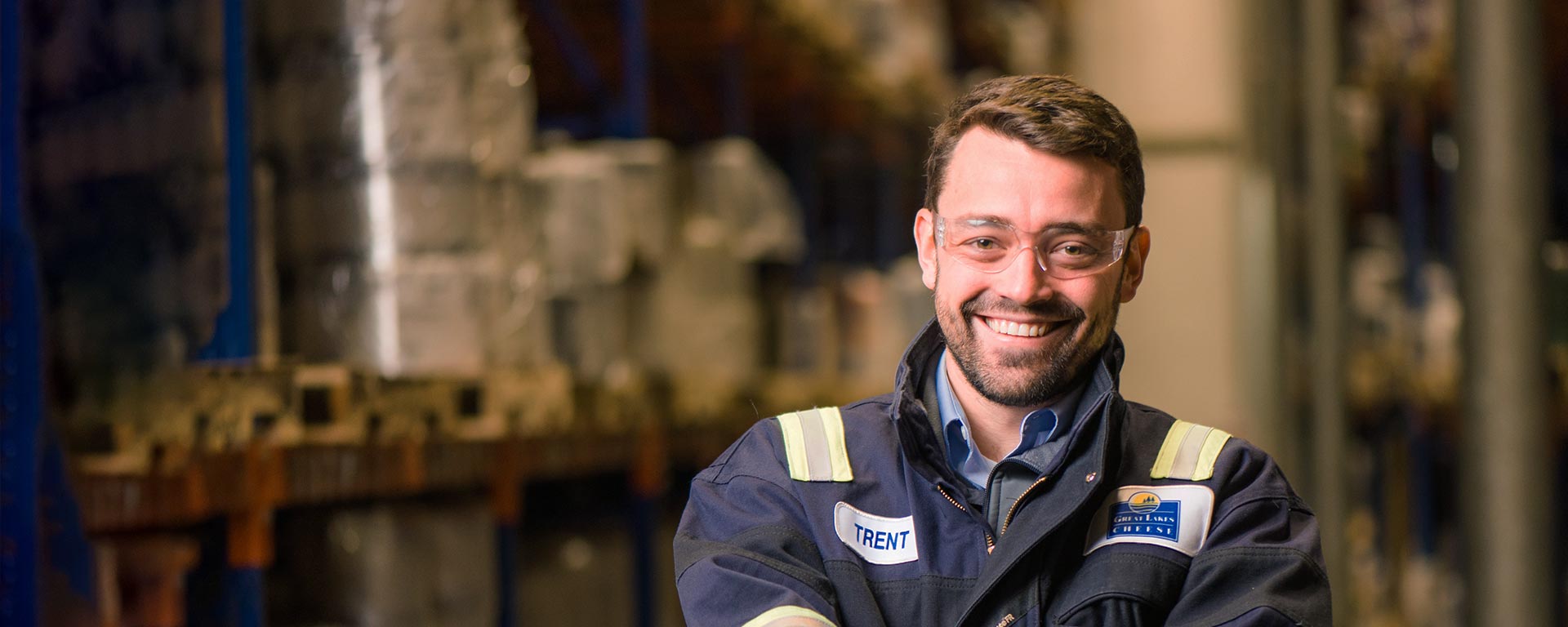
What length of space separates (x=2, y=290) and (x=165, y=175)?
69cm

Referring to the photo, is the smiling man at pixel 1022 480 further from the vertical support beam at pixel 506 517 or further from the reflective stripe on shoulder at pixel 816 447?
the vertical support beam at pixel 506 517

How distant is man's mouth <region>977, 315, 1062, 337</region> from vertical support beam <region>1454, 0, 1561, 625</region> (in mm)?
2463

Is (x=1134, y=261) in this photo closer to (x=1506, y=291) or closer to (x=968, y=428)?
(x=968, y=428)

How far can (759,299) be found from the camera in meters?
6.87

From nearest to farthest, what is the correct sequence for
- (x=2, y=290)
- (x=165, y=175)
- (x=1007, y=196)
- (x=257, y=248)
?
(x=1007, y=196) < (x=2, y=290) < (x=165, y=175) < (x=257, y=248)

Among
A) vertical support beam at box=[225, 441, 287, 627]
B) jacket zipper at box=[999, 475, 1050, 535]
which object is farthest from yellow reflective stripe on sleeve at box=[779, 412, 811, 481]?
vertical support beam at box=[225, 441, 287, 627]

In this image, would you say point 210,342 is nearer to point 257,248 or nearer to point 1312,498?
point 257,248

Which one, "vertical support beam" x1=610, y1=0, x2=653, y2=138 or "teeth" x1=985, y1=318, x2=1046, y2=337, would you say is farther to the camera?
"vertical support beam" x1=610, y1=0, x2=653, y2=138

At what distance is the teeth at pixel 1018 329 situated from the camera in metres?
1.63

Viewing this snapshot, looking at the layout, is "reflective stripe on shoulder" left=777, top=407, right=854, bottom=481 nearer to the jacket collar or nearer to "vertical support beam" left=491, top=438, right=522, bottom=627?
the jacket collar

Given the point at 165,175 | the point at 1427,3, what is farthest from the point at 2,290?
the point at 1427,3

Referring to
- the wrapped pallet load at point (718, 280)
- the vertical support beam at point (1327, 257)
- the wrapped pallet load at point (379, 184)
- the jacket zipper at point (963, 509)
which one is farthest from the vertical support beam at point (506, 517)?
the vertical support beam at point (1327, 257)

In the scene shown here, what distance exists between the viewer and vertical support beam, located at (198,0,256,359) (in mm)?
3268

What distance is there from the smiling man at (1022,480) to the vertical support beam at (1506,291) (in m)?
2.28
